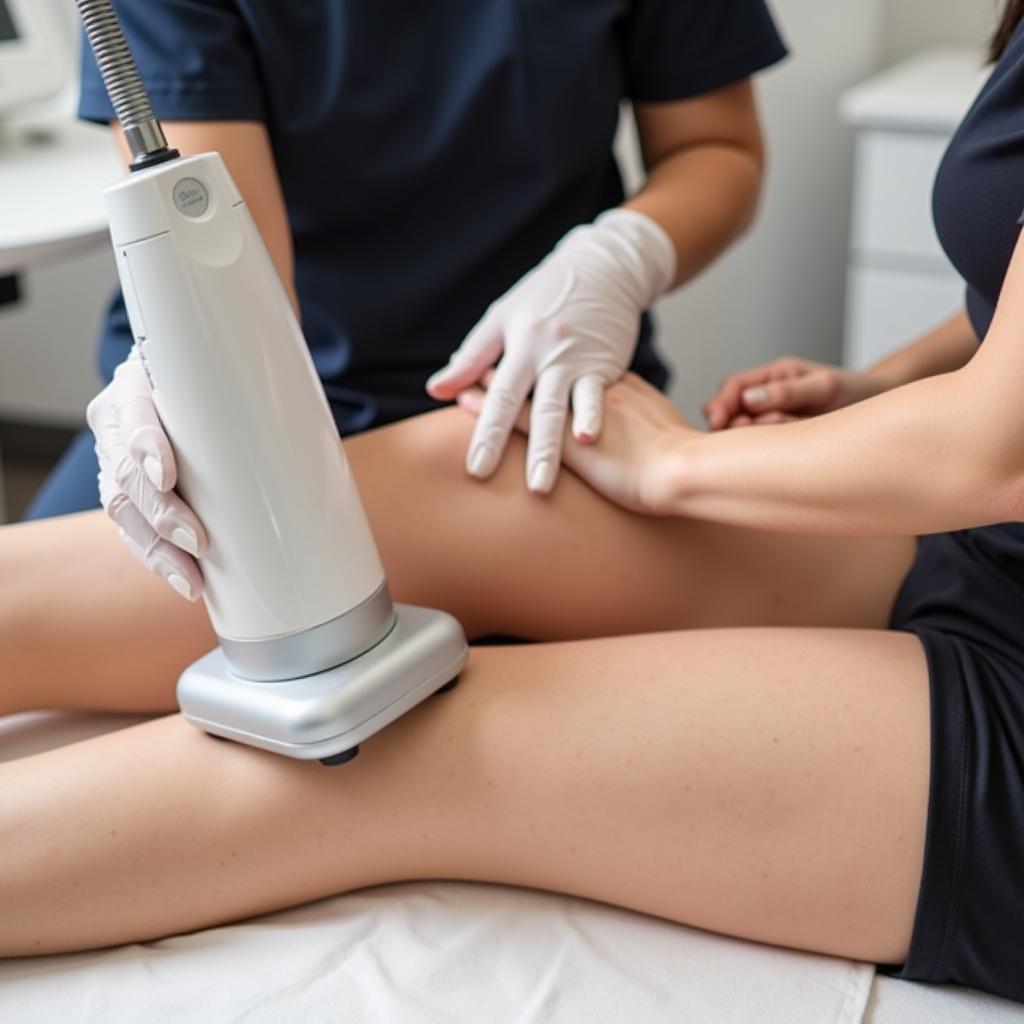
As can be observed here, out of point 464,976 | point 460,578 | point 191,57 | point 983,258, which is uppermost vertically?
point 191,57

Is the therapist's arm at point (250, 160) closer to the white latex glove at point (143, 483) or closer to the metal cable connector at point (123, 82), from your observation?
the white latex glove at point (143, 483)

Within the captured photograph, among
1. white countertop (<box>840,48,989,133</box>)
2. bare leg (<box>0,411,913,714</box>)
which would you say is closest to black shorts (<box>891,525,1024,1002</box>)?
bare leg (<box>0,411,913,714</box>)

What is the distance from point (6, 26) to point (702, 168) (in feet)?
3.30

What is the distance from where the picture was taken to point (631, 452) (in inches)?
36.0

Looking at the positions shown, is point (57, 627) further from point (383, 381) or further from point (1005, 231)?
point (1005, 231)

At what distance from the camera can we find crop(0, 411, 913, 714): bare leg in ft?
2.95

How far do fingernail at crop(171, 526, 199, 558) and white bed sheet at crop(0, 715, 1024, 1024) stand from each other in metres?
0.25

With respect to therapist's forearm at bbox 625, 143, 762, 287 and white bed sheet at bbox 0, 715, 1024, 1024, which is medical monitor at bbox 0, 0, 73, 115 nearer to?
therapist's forearm at bbox 625, 143, 762, 287

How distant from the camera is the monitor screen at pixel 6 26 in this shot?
1.70 m

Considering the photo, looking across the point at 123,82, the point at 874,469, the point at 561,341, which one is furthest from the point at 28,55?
the point at 874,469

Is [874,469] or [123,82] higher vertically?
[123,82]

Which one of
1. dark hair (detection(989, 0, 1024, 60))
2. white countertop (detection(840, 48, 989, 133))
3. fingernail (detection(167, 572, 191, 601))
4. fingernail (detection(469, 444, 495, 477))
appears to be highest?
dark hair (detection(989, 0, 1024, 60))

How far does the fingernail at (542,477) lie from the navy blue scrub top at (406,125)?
26cm

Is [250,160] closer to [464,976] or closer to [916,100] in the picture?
[464,976]
